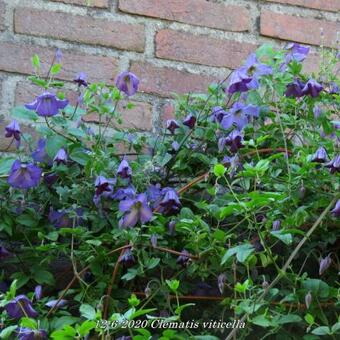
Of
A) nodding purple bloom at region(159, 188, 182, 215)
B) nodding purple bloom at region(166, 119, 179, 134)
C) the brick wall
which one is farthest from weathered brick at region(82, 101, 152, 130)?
nodding purple bloom at region(159, 188, 182, 215)

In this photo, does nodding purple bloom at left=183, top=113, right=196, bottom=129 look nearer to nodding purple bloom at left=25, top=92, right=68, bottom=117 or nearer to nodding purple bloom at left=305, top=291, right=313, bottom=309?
nodding purple bloom at left=25, top=92, right=68, bottom=117

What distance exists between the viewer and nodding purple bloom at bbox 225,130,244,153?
1340 millimetres

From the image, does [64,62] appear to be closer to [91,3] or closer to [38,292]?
[91,3]

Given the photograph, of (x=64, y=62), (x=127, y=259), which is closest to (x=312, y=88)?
(x=127, y=259)

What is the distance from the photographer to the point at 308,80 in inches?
53.3

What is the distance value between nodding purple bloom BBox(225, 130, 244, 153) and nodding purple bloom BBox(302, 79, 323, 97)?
129mm

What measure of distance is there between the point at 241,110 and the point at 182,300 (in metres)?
0.34

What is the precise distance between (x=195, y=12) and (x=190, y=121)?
464 mm

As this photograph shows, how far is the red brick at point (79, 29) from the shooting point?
1726 millimetres

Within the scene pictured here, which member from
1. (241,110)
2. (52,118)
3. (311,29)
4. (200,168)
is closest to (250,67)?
(241,110)

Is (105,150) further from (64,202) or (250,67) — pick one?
(250,67)

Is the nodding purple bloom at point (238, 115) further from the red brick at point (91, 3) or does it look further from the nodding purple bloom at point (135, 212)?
the red brick at point (91, 3)

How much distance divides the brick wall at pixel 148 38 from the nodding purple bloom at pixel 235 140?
400 millimetres

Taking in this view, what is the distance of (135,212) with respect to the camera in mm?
1220
